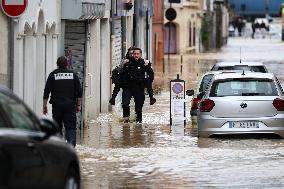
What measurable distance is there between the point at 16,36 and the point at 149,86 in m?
6.72

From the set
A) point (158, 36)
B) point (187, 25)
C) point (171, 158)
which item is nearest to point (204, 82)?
point (171, 158)

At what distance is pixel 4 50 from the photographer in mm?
20328

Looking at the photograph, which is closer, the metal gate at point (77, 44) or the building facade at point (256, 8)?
the metal gate at point (77, 44)

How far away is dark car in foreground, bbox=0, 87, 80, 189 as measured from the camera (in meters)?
10.3

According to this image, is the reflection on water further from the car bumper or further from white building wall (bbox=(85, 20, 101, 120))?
white building wall (bbox=(85, 20, 101, 120))

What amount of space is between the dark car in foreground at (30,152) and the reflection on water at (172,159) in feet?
12.4

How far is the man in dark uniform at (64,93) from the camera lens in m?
19.5

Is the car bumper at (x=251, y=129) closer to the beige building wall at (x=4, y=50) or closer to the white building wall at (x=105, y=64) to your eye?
the beige building wall at (x=4, y=50)

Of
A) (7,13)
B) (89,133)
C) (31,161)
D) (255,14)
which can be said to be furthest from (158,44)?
(255,14)

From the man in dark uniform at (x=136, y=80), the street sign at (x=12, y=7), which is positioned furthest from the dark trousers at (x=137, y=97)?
the street sign at (x=12, y=7)

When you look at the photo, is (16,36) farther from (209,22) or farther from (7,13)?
(209,22)

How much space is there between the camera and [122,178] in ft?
53.8

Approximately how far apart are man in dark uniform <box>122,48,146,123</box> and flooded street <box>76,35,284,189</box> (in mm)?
480

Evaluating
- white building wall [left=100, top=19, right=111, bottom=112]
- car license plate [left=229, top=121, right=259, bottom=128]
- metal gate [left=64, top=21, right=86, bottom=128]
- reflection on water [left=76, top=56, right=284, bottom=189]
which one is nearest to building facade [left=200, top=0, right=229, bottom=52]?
white building wall [left=100, top=19, right=111, bottom=112]
